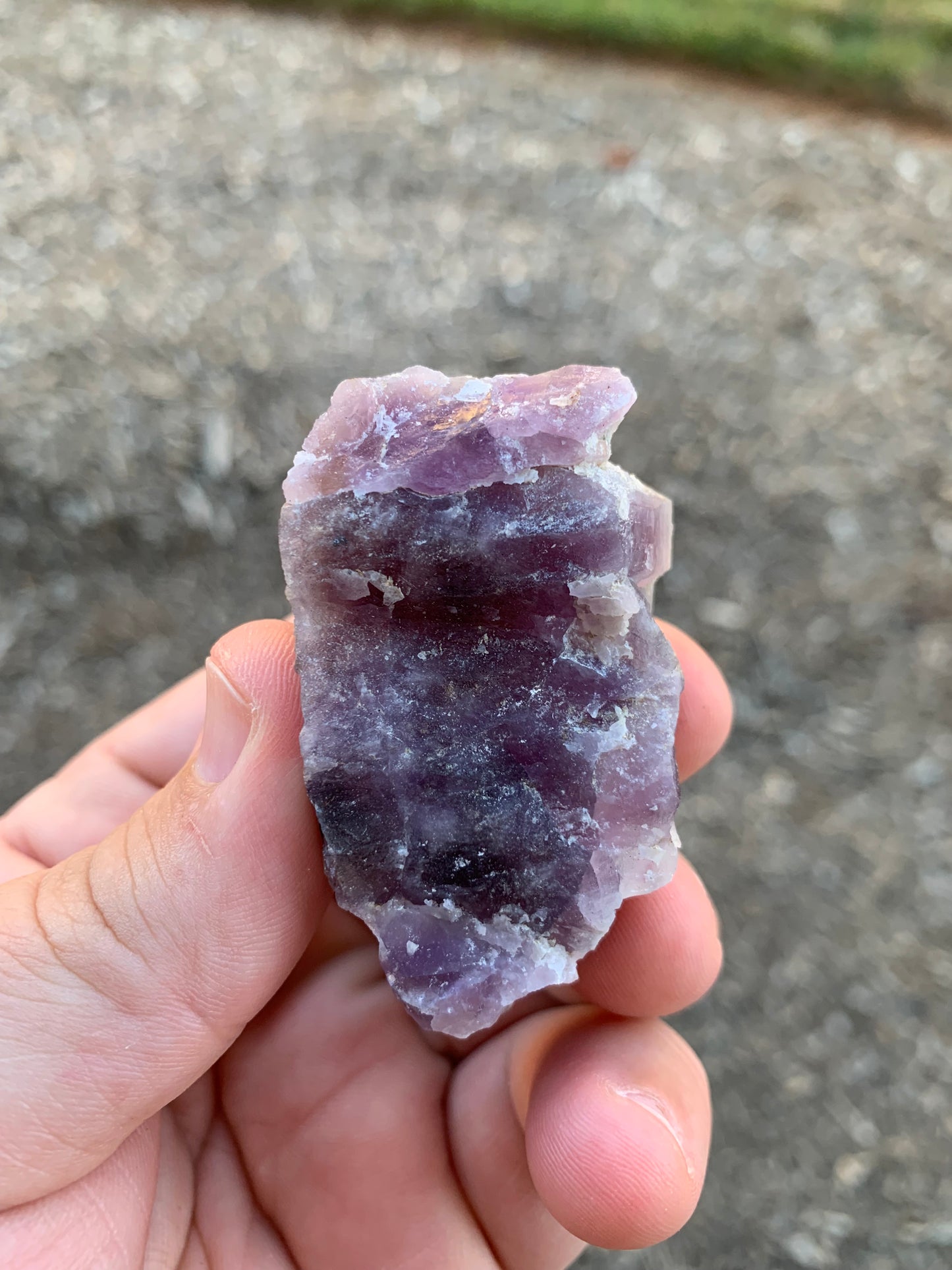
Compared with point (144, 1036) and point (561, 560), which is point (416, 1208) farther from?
point (561, 560)

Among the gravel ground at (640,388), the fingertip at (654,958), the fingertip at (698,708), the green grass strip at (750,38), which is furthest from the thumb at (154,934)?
the green grass strip at (750,38)

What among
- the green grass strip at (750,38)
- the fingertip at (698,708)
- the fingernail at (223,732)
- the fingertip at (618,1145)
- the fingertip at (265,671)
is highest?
the green grass strip at (750,38)

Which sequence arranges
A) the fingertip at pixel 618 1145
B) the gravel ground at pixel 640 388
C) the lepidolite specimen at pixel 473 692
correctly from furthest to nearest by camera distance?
the gravel ground at pixel 640 388, the fingertip at pixel 618 1145, the lepidolite specimen at pixel 473 692

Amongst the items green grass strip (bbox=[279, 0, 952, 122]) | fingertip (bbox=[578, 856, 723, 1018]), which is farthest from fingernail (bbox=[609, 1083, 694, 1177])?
green grass strip (bbox=[279, 0, 952, 122])

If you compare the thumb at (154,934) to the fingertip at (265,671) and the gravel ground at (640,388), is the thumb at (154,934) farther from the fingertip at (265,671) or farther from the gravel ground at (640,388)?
the gravel ground at (640,388)

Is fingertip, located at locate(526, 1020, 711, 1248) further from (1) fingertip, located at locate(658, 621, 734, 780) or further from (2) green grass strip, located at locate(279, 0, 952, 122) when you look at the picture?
(2) green grass strip, located at locate(279, 0, 952, 122)

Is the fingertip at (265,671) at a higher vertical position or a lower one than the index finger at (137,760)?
higher

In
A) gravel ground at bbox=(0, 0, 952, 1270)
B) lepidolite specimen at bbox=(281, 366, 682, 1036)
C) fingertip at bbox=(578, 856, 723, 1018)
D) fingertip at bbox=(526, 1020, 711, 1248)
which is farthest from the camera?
gravel ground at bbox=(0, 0, 952, 1270)

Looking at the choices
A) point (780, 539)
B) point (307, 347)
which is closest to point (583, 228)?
point (307, 347)
